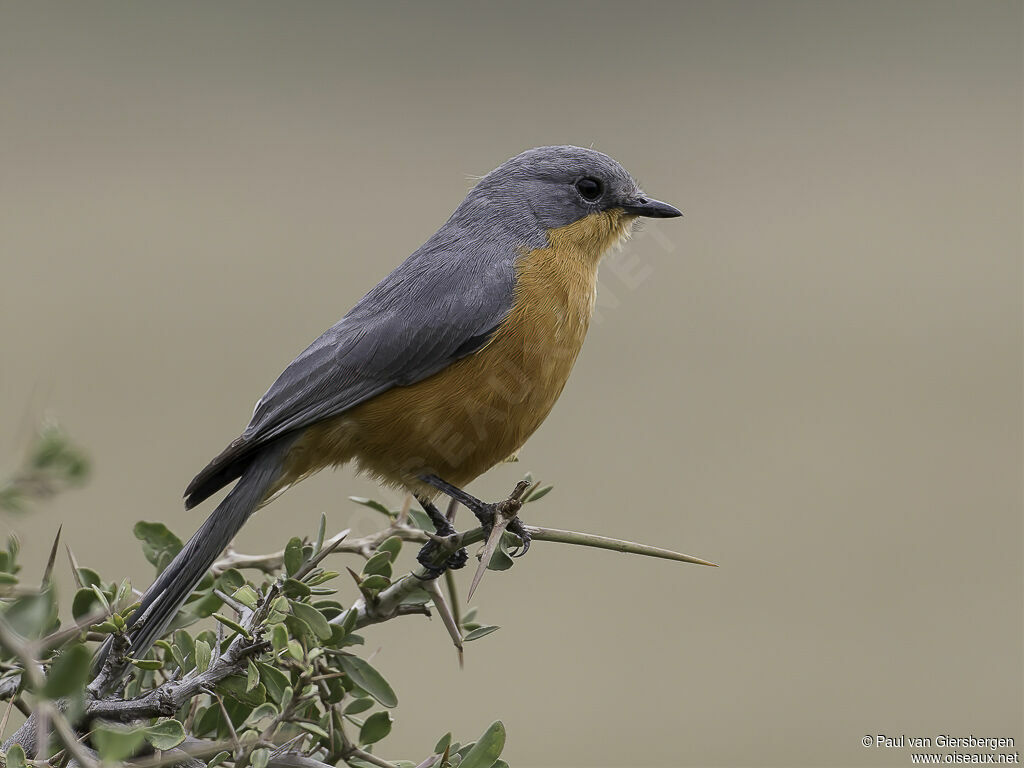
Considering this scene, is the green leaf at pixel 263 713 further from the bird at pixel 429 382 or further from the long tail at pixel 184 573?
the bird at pixel 429 382

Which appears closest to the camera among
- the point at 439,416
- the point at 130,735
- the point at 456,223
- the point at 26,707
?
the point at 130,735

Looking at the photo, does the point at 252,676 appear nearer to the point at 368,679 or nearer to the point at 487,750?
the point at 368,679

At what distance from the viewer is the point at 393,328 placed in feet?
9.47

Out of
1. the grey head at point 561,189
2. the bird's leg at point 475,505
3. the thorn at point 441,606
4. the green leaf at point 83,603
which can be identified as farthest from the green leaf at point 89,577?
the grey head at point 561,189

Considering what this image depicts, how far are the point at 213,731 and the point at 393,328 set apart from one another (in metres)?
1.49

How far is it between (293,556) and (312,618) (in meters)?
0.12

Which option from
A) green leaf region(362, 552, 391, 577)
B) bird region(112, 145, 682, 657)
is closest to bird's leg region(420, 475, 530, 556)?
bird region(112, 145, 682, 657)

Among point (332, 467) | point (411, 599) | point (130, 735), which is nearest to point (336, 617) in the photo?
point (411, 599)

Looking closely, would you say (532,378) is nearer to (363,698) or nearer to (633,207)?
(633,207)

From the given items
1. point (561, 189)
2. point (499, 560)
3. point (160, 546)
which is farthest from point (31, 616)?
point (561, 189)

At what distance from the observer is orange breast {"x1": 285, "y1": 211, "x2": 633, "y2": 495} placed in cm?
280

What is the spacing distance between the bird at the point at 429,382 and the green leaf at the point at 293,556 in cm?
86

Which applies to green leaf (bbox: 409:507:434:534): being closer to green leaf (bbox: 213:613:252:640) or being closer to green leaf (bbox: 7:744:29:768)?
green leaf (bbox: 213:613:252:640)

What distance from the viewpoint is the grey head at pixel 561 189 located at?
3.40 meters
